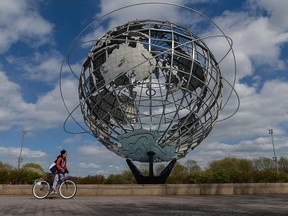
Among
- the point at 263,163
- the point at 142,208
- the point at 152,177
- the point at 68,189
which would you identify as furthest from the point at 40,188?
the point at 263,163

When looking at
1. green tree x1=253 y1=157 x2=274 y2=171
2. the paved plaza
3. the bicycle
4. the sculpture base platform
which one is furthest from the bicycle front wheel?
green tree x1=253 y1=157 x2=274 y2=171

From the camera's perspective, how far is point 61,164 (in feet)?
31.9

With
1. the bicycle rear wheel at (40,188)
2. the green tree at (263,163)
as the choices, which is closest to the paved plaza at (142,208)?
the bicycle rear wheel at (40,188)

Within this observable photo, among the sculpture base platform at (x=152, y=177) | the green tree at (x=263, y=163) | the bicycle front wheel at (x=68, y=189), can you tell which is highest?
the green tree at (x=263, y=163)

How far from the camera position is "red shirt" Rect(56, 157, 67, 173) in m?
9.58

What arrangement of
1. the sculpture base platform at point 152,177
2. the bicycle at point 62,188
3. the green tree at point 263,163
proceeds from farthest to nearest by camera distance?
the green tree at point 263,163 → the sculpture base platform at point 152,177 → the bicycle at point 62,188

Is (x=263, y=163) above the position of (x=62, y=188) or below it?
above

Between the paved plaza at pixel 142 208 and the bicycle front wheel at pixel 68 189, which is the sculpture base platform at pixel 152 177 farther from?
the bicycle front wheel at pixel 68 189

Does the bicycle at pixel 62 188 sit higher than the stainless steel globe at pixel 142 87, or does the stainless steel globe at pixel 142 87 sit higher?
the stainless steel globe at pixel 142 87

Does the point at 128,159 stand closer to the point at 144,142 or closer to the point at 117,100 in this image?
the point at 144,142

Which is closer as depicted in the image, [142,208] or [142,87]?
[142,208]

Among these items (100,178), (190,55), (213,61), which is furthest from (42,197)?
(100,178)

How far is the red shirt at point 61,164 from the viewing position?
9583 mm

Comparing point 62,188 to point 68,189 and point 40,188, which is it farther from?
point 40,188
